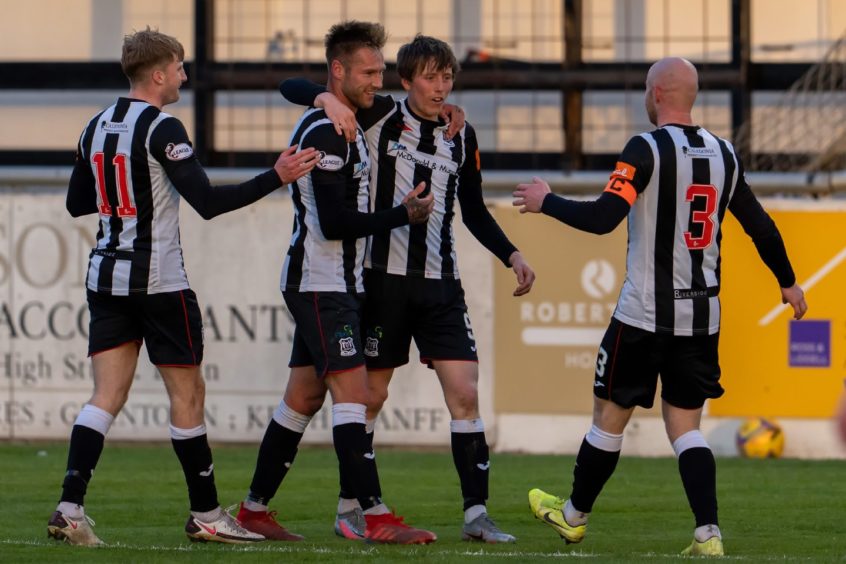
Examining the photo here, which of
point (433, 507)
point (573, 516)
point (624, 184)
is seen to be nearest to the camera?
point (624, 184)

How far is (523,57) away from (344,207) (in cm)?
1061

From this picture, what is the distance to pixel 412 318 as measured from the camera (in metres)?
7.29

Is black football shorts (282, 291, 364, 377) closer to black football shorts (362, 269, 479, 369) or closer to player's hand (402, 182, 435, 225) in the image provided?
black football shorts (362, 269, 479, 369)

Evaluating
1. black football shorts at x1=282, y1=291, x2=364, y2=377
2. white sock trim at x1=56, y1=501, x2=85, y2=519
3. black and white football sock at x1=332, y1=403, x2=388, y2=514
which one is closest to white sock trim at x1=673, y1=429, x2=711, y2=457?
black and white football sock at x1=332, y1=403, x2=388, y2=514

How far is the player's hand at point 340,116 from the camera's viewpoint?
6816 mm

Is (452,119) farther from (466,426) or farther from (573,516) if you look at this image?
(573,516)

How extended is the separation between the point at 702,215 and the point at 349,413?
1.63 m

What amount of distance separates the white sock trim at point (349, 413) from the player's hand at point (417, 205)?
0.79 meters

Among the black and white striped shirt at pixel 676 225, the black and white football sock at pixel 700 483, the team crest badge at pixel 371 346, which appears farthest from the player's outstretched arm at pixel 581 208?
the team crest badge at pixel 371 346

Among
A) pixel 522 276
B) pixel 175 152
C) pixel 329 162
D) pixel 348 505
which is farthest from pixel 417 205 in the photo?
pixel 348 505

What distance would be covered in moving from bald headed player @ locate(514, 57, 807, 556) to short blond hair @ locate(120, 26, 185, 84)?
1520 millimetres

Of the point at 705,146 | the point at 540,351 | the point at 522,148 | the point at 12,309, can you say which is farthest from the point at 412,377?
the point at 705,146

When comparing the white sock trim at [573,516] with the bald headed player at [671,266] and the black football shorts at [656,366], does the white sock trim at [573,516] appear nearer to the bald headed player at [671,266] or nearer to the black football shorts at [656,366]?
the bald headed player at [671,266]

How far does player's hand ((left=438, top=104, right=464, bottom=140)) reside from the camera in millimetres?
7312
